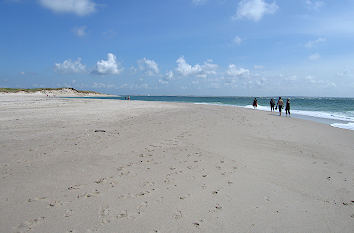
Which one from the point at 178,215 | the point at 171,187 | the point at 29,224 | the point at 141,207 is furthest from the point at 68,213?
the point at 171,187

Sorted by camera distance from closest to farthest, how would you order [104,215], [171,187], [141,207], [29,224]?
1. [29,224]
2. [104,215]
3. [141,207]
4. [171,187]

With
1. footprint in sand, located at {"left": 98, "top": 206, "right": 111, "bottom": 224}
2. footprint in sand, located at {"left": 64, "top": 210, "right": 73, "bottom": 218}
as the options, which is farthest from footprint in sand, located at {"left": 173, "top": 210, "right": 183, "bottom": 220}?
footprint in sand, located at {"left": 64, "top": 210, "right": 73, "bottom": 218}

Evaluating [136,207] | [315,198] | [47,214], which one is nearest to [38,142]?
[47,214]

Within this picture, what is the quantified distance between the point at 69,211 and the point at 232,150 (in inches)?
227

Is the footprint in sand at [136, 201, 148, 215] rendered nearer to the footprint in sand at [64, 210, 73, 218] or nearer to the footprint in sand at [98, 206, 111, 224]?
the footprint in sand at [98, 206, 111, 224]

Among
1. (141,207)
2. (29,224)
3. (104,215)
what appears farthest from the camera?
(141,207)

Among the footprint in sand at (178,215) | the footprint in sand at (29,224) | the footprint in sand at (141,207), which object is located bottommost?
the footprint in sand at (178,215)

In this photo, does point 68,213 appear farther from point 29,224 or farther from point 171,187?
point 171,187

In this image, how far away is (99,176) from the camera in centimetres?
518

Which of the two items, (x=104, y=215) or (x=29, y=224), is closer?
(x=29, y=224)

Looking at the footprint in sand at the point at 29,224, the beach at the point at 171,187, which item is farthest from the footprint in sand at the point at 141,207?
the footprint in sand at the point at 29,224

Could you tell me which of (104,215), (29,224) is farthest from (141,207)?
(29,224)

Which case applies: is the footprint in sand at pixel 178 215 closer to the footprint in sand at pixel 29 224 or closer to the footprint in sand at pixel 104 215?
the footprint in sand at pixel 104 215

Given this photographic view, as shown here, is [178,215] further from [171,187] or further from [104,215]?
[104,215]
